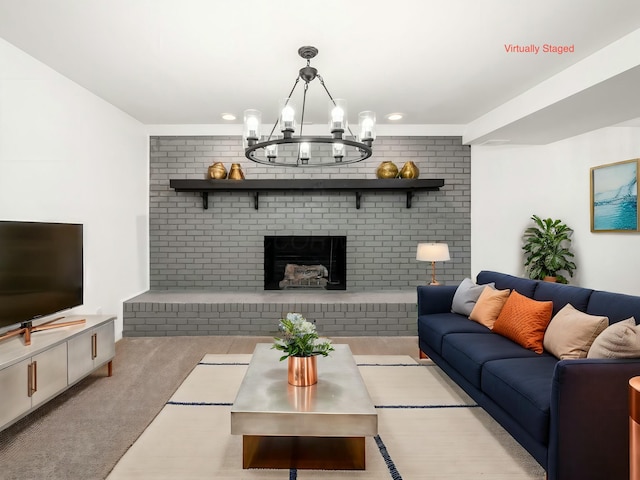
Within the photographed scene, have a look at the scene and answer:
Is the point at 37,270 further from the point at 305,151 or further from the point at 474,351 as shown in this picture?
the point at 474,351

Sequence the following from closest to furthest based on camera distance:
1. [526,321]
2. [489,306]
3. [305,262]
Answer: [526,321], [489,306], [305,262]

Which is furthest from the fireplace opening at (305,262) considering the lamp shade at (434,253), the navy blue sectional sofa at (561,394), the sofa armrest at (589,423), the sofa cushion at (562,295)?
the sofa armrest at (589,423)

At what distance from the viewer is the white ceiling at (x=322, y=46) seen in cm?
239

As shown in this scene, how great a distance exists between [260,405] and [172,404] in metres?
1.13

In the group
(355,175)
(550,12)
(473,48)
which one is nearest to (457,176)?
(355,175)

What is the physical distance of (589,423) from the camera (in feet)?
5.61

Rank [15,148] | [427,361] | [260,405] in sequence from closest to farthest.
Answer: [260,405] < [15,148] < [427,361]

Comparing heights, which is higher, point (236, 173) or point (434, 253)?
point (236, 173)

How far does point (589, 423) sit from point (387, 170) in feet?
12.1

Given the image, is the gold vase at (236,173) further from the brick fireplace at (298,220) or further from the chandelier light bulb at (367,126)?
the chandelier light bulb at (367,126)

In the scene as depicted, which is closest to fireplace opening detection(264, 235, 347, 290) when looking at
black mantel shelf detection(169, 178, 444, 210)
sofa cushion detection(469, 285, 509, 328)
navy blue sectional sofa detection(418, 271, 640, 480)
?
black mantel shelf detection(169, 178, 444, 210)

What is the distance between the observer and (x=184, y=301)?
4539mm

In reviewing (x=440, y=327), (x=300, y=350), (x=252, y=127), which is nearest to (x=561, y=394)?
(x=300, y=350)

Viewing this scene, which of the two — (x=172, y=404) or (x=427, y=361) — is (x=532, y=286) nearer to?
(x=427, y=361)
